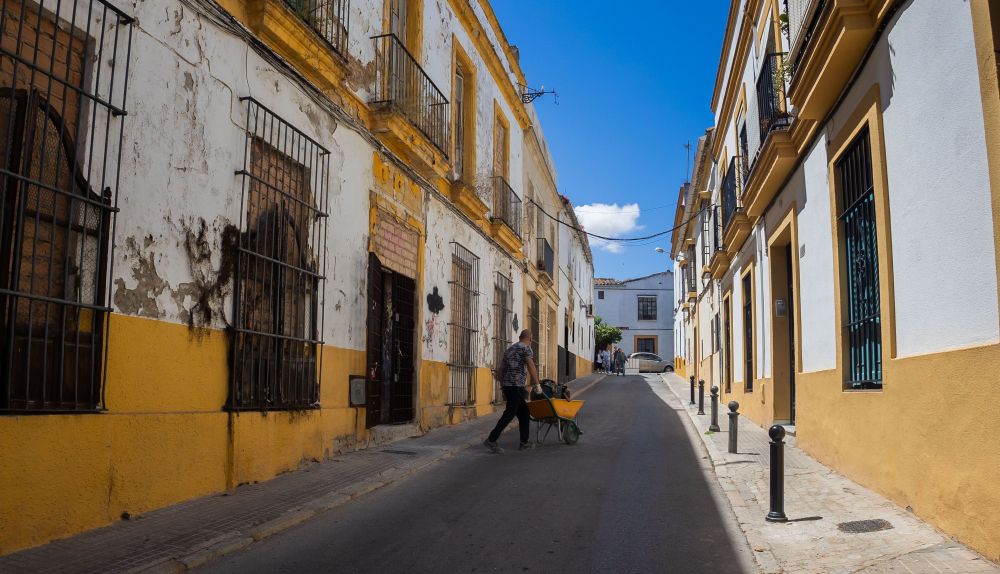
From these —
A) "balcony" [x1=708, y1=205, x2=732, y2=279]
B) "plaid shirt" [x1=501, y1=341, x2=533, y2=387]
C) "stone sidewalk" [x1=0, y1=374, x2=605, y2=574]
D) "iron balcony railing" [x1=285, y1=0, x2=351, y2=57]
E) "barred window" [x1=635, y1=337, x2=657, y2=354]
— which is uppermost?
"iron balcony railing" [x1=285, y1=0, x2=351, y2=57]

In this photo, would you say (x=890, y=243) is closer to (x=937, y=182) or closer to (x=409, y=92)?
(x=937, y=182)

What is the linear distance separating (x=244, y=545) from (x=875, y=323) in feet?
16.7

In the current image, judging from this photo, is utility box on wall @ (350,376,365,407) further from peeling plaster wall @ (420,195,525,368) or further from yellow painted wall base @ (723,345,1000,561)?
yellow painted wall base @ (723,345,1000,561)

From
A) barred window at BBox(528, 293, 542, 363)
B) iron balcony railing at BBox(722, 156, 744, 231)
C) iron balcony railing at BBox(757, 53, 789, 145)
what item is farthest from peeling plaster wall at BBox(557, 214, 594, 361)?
iron balcony railing at BBox(757, 53, 789, 145)

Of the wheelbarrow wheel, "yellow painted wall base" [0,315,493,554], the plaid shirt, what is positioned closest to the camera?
"yellow painted wall base" [0,315,493,554]

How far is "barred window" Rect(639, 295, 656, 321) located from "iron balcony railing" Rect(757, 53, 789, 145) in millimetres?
45220

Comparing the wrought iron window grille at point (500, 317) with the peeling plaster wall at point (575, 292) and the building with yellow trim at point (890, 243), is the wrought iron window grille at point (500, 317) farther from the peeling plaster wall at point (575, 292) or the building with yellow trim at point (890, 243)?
the peeling plaster wall at point (575, 292)

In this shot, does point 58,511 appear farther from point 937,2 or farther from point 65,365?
point 937,2

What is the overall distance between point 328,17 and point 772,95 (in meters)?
5.68

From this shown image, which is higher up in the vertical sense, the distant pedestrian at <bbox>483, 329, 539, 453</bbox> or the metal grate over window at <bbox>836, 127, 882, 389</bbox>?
the metal grate over window at <bbox>836, 127, 882, 389</bbox>

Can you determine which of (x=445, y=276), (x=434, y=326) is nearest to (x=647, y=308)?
(x=445, y=276)

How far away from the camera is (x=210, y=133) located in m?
5.89

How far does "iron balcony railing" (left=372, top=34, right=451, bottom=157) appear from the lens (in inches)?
364

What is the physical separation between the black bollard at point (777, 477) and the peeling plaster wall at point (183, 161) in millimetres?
4308
